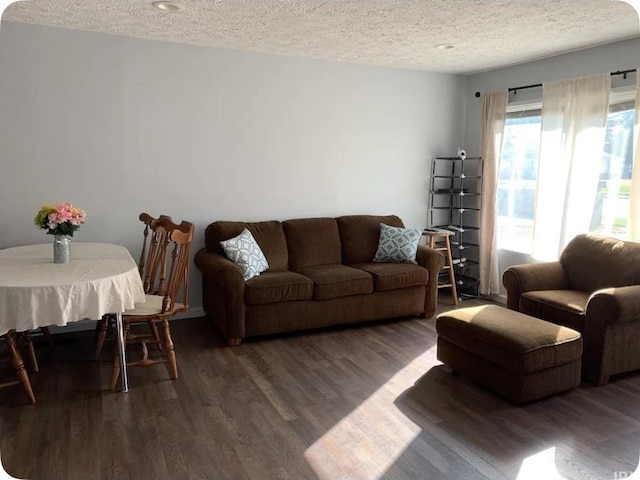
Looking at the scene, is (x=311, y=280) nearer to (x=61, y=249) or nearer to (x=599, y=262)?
(x=61, y=249)

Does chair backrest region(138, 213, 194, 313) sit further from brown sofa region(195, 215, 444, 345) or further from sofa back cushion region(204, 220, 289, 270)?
sofa back cushion region(204, 220, 289, 270)

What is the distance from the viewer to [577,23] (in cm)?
349

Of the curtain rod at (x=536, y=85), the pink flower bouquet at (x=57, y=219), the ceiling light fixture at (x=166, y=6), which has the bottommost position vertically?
the pink flower bouquet at (x=57, y=219)

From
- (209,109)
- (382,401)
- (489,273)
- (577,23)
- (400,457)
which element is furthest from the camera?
(489,273)

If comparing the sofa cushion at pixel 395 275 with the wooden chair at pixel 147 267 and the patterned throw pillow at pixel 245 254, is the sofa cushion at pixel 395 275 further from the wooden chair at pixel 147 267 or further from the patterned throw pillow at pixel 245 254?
the wooden chair at pixel 147 267

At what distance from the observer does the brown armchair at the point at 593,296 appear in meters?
3.11

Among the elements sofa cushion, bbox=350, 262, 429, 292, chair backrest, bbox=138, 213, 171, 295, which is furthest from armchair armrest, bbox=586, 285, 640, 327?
chair backrest, bbox=138, 213, 171, 295

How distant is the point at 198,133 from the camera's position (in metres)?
4.32

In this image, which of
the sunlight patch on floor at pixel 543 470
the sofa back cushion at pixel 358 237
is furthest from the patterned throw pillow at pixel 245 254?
the sunlight patch on floor at pixel 543 470

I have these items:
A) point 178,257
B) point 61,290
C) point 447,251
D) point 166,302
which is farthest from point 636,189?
point 61,290

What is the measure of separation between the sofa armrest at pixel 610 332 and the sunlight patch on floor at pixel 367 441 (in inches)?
51.6

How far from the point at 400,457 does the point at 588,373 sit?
1.63m

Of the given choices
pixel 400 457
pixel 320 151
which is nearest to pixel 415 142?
pixel 320 151

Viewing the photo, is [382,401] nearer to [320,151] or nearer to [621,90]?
[320,151]
